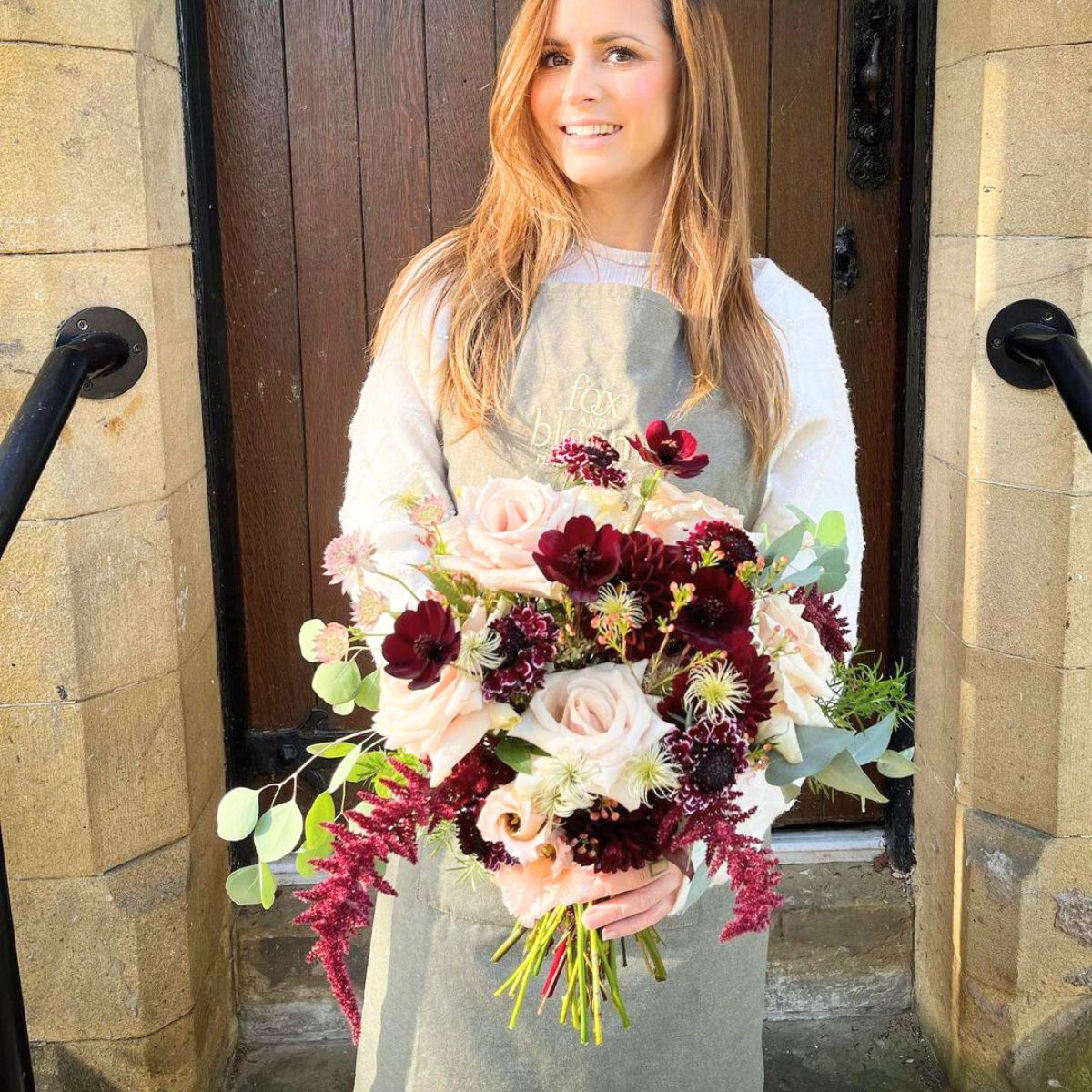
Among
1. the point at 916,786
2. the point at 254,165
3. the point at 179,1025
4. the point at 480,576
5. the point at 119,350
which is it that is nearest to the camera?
the point at 480,576

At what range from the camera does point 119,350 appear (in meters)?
2.17

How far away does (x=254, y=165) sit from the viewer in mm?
2580

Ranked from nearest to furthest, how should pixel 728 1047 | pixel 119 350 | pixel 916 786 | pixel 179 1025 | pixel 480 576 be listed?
pixel 480 576
pixel 728 1047
pixel 119 350
pixel 179 1025
pixel 916 786

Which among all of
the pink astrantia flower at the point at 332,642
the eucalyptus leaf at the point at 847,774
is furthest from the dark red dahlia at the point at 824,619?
the pink astrantia flower at the point at 332,642

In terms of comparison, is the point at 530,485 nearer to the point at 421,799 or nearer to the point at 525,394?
the point at 421,799

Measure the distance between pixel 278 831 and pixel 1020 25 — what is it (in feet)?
5.86

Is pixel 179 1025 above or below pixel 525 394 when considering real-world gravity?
below

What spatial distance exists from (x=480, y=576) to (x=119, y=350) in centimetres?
123

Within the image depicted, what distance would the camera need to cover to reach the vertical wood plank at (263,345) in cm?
254

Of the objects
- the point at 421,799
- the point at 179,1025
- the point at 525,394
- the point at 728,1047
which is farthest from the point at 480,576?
the point at 179,1025

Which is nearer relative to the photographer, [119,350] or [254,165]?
[119,350]

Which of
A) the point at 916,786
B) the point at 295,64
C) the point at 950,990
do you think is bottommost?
the point at 950,990

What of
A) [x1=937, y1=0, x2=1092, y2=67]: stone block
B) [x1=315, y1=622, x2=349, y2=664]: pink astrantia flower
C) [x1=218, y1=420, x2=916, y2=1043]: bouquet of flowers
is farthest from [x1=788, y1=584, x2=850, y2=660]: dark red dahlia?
[x1=937, y1=0, x2=1092, y2=67]: stone block

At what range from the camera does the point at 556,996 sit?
165 centimetres
